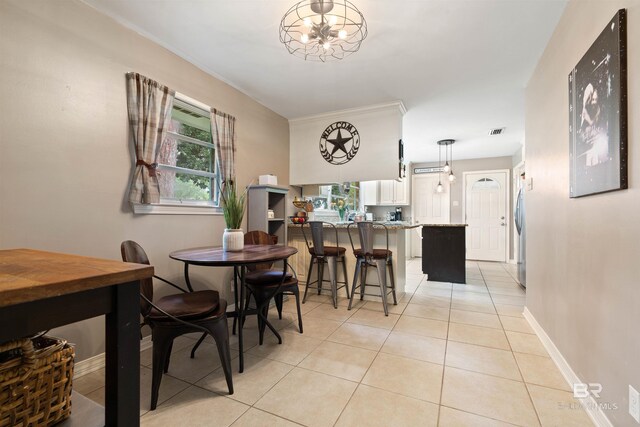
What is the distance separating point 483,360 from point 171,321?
86.9 inches

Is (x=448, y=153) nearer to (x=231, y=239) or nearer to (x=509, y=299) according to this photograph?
(x=509, y=299)

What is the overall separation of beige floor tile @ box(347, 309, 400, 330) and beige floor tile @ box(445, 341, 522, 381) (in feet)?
2.05

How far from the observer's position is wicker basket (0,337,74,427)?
674mm

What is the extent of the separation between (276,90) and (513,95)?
2933 millimetres

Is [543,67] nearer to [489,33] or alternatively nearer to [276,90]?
[489,33]

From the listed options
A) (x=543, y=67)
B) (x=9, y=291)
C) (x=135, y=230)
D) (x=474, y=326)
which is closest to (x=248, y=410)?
(x=9, y=291)

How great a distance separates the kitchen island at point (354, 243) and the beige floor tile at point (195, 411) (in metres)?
2.33

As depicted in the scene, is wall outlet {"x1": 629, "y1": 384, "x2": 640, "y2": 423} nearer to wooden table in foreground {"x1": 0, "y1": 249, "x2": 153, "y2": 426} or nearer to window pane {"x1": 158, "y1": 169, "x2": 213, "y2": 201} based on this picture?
wooden table in foreground {"x1": 0, "y1": 249, "x2": 153, "y2": 426}

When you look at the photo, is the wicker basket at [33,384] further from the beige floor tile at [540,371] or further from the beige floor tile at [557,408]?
the beige floor tile at [540,371]

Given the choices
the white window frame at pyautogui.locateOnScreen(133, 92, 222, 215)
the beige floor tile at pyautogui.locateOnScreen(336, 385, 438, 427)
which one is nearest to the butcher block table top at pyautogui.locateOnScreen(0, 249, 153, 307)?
the beige floor tile at pyautogui.locateOnScreen(336, 385, 438, 427)

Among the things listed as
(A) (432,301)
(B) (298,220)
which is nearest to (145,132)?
(B) (298,220)

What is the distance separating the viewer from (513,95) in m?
3.47

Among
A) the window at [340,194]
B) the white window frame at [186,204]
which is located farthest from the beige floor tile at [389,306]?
the white window frame at [186,204]

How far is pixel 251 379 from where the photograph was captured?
6.15 ft
